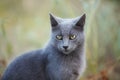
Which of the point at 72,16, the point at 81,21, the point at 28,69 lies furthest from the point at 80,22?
the point at 72,16

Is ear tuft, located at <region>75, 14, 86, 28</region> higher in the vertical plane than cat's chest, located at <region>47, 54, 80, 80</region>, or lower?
higher

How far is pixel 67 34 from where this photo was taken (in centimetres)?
521

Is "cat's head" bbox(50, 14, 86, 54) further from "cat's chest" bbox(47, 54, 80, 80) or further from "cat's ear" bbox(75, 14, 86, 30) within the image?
"cat's chest" bbox(47, 54, 80, 80)

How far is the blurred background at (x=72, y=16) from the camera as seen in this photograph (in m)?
6.76

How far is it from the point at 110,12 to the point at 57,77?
3.15m

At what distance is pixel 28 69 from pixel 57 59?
320 mm

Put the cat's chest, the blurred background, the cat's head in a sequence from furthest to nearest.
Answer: the blurred background < the cat's chest < the cat's head

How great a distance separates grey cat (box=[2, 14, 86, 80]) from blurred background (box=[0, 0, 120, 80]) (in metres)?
0.96

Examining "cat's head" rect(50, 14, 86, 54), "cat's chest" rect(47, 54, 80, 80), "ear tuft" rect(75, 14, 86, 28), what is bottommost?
"cat's chest" rect(47, 54, 80, 80)

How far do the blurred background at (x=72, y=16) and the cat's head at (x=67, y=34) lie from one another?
3.89 feet

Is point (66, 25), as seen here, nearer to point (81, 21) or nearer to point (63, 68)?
point (81, 21)

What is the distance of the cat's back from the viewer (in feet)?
17.6

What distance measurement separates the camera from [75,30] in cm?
525

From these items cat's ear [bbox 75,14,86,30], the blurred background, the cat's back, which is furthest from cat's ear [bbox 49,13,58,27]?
the blurred background
